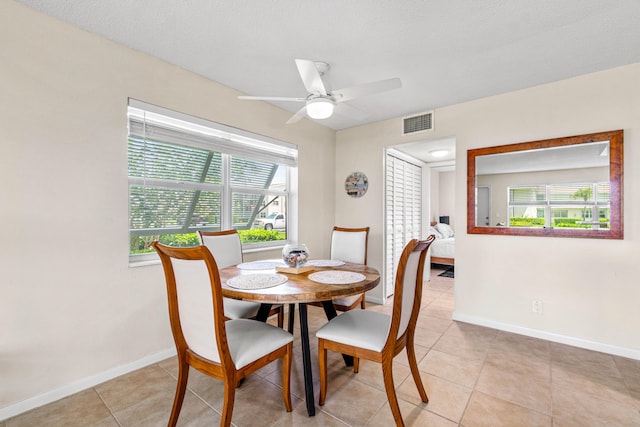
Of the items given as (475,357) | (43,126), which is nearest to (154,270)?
(43,126)

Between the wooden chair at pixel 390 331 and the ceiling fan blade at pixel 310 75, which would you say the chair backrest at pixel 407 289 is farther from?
the ceiling fan blade at pixel 310 75

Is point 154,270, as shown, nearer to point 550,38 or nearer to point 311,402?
point 311,402

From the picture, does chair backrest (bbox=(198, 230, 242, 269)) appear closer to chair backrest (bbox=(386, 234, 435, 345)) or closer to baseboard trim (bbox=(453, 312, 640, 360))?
chair backrest (bbox=(386, 234, 435, 345))

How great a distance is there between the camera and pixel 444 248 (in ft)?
18.5

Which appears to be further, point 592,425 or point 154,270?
point 154,270

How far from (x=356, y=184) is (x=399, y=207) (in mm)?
756

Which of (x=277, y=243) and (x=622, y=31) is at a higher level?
(x=622, y=31)

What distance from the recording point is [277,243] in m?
3.39

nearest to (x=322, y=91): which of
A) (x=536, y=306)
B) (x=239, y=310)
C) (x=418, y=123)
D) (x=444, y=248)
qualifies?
(x=239, y=310)

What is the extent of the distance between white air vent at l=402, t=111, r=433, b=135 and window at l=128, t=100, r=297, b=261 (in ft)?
4.61

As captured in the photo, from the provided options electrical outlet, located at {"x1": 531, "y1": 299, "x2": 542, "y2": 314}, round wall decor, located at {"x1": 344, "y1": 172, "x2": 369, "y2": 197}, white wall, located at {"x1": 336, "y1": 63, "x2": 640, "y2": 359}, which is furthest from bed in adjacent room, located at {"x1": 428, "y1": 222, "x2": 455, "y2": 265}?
electrical outlet, located at {"x1": 531, "y1": 299, "x2": 542, "y2": 314}

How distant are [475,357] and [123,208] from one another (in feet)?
9.74

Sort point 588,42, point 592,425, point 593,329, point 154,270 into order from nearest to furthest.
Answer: point 592,425 < point 588,42 < point 154,270 < point 593,329

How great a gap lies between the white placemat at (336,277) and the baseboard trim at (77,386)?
4.81 ft
